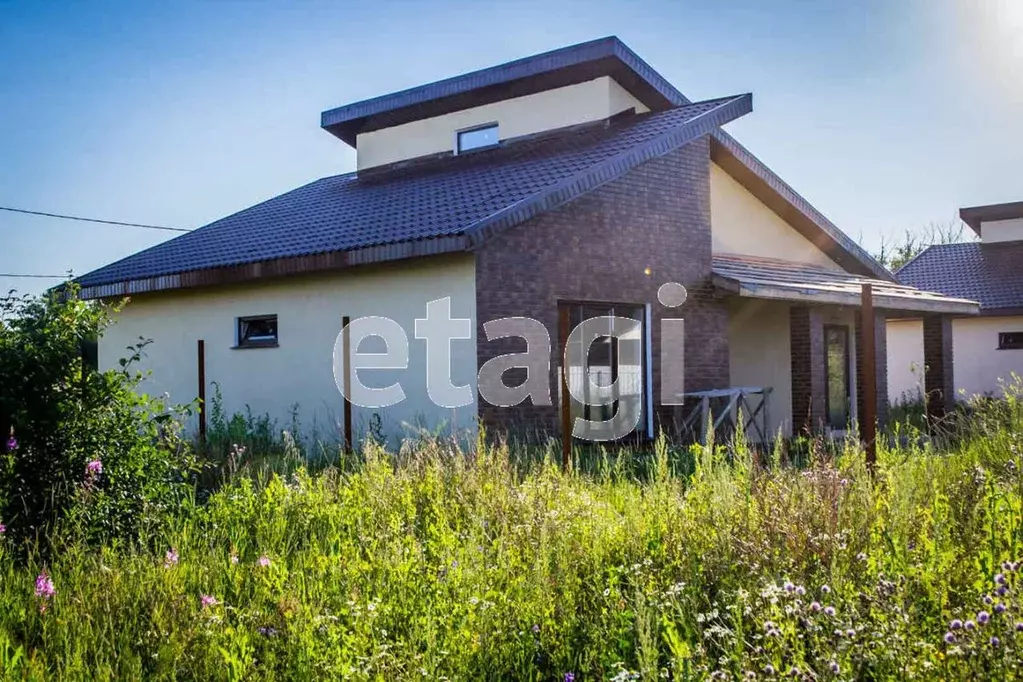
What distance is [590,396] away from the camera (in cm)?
1249

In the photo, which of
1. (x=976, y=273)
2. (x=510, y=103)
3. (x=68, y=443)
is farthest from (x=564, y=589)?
(x=976, y=273)

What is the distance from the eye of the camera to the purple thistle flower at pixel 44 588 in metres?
4.62

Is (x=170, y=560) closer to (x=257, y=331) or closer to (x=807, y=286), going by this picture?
(x=257, y=331)

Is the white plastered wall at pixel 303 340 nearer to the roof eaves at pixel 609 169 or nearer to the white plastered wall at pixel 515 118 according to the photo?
the roof eaves at pixel 609 169

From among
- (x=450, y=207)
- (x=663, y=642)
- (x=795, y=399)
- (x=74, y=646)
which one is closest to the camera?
(x=663, y=642)

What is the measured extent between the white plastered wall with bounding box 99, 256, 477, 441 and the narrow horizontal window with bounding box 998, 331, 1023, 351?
1855cm

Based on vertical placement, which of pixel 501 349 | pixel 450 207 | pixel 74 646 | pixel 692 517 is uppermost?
pixel 450 207

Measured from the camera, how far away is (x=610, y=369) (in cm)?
1269

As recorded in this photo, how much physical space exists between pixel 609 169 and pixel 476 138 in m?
4.81

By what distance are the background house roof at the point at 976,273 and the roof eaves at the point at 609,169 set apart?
1264 cm

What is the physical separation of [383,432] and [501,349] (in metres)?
1.95

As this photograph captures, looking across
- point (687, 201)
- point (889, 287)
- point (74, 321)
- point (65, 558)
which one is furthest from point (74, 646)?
point (889, 287)

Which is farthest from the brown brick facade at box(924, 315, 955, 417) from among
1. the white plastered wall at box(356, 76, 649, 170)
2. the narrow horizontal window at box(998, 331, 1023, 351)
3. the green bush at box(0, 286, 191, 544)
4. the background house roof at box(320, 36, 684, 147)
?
the green bush at box(0, 286, 191, 544)

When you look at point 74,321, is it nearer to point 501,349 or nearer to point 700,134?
point 501,349
